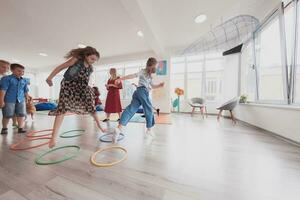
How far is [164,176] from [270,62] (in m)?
3.22

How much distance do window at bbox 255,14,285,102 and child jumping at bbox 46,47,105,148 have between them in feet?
10.2

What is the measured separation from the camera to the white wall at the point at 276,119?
5.90 ft

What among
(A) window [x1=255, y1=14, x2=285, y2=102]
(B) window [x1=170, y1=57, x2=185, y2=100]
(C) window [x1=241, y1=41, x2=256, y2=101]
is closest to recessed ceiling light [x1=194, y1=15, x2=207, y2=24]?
(A) window [x1=255, y1=14, x2=285, y2=102]

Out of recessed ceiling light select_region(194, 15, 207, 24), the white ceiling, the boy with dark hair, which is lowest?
the boy with dark hair

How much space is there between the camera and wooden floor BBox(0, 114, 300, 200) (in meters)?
0.83

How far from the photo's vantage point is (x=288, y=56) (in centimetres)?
219

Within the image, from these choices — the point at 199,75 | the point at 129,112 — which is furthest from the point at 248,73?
the point at 129,112

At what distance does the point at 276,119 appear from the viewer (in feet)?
7.15

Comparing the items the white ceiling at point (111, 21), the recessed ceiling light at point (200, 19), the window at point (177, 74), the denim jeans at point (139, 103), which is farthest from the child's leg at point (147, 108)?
the window at point (177, 74)

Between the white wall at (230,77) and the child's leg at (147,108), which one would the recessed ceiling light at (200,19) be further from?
the child's leg at (147,108)

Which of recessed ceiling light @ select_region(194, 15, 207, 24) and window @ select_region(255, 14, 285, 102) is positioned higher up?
recessed ceiling light @ select_region(194, 15, 207, 24)

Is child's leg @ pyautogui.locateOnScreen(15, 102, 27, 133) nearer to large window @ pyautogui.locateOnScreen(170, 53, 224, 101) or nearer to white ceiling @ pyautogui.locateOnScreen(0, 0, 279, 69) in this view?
white ceiling @ pyautogui.locateOnScreen(0, 0, 279, 69)

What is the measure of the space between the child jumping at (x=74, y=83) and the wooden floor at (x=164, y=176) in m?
0.48

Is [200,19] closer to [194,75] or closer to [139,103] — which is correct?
[194,75]
